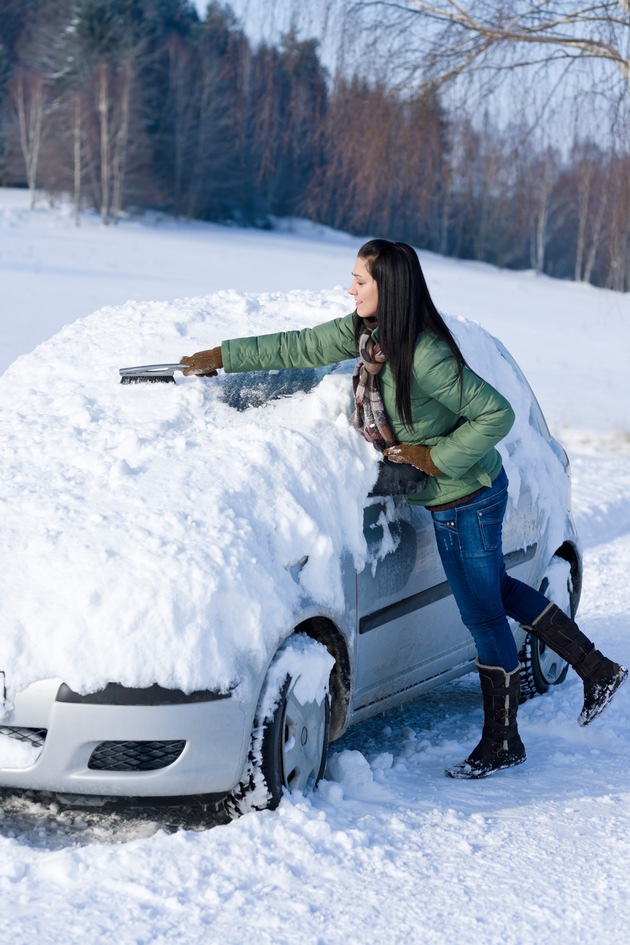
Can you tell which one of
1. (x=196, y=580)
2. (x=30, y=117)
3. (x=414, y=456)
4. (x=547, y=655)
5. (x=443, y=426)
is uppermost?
(x=30, y=117)

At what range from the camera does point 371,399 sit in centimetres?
398

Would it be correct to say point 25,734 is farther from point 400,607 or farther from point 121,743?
point 400,607

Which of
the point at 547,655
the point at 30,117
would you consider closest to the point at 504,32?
the point at 547,655

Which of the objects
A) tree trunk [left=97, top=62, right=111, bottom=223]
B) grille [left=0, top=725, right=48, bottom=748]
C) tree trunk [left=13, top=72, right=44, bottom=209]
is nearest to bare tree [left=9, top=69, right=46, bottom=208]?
tree trunk [left=13, top=72, right=44, bottom=209]

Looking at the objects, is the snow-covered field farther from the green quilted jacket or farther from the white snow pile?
the green quilted jacket

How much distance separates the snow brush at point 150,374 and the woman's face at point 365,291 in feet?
2.21

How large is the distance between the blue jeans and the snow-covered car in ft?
0.43

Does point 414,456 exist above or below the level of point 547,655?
above

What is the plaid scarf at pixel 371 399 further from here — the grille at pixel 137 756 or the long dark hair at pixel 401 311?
the grille at pixel 137 756

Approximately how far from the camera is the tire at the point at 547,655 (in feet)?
17.3

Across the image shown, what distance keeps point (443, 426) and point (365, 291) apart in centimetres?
53

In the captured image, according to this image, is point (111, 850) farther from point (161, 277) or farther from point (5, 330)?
point (161, 277)

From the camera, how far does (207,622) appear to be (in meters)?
3.26

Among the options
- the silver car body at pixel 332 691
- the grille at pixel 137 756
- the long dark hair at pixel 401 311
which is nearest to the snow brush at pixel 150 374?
the silver car body at pixel 332 691
